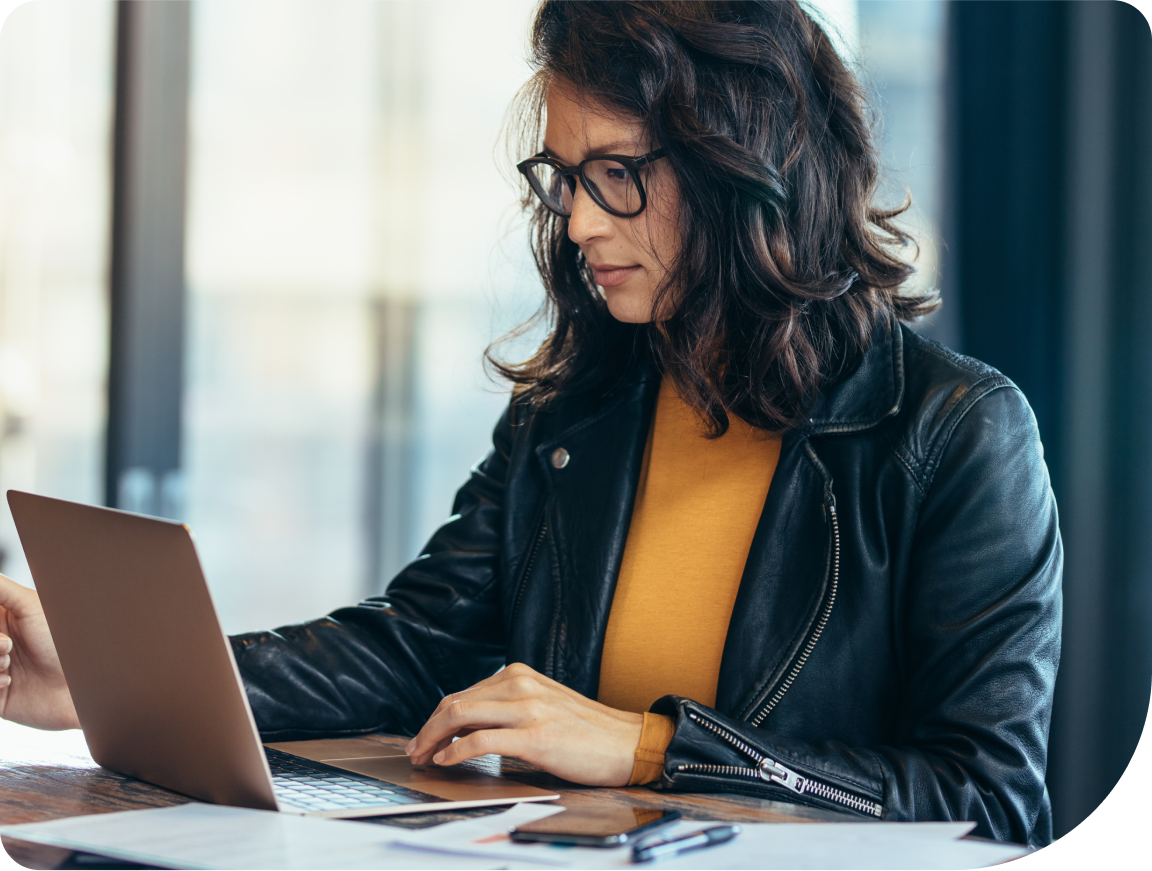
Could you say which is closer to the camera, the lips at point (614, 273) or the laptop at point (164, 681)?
the laptop at point (164, 681)

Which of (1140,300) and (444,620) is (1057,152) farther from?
(444,620)

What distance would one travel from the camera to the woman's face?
1.20 meters

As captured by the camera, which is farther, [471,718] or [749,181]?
[749,181]

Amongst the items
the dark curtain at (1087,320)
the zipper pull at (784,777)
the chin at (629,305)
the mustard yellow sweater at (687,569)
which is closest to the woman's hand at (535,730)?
the zipper pull at (784,777)

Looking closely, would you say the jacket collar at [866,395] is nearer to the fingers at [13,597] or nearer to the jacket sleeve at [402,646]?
the jacket sleeve at [402,646]

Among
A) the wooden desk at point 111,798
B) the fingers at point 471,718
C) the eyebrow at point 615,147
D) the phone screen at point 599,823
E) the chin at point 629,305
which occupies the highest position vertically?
the eyebrow at point 615,147

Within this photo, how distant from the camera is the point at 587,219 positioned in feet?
3.96

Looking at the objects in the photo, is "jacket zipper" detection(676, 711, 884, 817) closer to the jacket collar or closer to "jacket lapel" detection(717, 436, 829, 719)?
"jacket lapel" detection(717, 436, 829, 719)

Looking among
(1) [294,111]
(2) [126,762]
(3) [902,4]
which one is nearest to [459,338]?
(1) [294,111]

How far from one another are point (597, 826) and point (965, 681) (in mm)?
402

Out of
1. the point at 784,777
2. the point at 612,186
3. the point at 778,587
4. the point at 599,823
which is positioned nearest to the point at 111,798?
the point at 599,823

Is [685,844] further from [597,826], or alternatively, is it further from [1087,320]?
[1087,320]

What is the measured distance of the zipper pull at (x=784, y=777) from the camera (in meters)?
0.93

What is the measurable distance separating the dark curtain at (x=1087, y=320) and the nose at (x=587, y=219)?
152 centimetres
